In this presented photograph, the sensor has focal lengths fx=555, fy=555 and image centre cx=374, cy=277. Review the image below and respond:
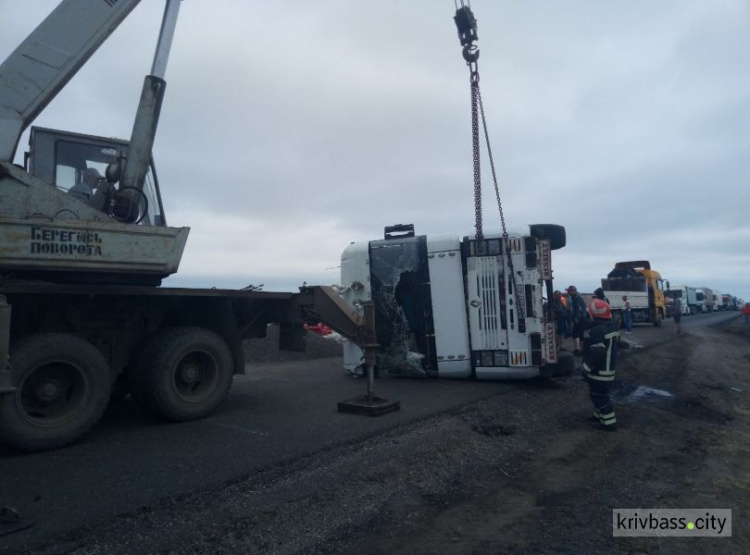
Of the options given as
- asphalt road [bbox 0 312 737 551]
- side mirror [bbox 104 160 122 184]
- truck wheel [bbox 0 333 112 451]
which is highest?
side mirror [bbox 104 160 122 184]

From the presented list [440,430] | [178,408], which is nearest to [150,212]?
[178,408]

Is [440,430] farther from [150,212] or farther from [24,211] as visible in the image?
[24,211]

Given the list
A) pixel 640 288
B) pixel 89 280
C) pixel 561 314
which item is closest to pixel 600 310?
pixel 89 280

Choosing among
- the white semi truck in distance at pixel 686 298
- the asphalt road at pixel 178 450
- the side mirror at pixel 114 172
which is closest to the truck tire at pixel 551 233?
the asphalt road at pixel 178 450

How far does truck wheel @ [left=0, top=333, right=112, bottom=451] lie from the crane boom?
1.97 metres

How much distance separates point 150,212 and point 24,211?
64.4 inches

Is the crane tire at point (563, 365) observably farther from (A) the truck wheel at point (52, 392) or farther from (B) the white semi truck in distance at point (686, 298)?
(B) the white semi truck in distance at point (686, 298)

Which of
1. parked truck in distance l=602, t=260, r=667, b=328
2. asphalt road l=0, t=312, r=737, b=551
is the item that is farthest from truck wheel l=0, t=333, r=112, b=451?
parked truck in distance l=602, t=260, r=667, b=328

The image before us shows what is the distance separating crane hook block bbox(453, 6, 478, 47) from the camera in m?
8.52

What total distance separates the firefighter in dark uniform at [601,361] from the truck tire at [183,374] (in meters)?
4.73

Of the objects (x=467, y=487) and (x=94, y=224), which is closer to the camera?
(x=467, y=487)

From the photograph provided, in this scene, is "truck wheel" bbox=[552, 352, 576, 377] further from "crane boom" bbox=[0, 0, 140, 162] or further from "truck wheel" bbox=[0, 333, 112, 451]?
"crane boom" bbox=[0, 0, 140, 162]

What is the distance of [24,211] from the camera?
5426mm

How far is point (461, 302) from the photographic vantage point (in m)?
9.50
